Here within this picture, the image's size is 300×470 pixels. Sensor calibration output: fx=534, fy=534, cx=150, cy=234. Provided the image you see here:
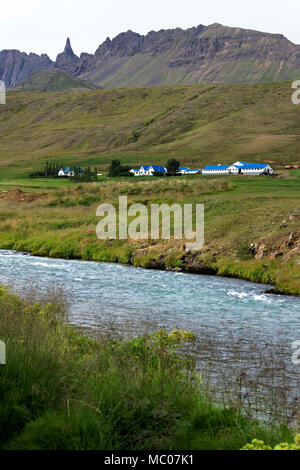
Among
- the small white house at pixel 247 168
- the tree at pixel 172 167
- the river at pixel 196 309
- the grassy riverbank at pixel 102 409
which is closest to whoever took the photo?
the grassy riverbank at pixel 102 409

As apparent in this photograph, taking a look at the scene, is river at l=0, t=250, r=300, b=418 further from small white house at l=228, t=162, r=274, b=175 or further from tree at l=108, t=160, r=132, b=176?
small white house at l=228, t=162, r=274, b=175

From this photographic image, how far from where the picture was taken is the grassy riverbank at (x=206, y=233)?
30.5 meters

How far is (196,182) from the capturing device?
61.3 meters

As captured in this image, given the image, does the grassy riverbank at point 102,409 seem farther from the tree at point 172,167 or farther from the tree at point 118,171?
the tree at point 172,167

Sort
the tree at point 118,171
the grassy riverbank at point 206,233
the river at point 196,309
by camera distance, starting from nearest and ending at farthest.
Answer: the river at point 196,309 < the grassy riverbank at point 206,233 < the tree at point 118,171

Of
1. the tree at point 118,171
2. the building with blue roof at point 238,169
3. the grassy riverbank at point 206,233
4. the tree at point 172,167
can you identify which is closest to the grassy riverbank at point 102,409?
the grassy riverbank at point 206,233

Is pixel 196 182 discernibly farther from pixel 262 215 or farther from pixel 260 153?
pixel 260 153

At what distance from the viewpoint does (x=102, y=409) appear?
772 cm

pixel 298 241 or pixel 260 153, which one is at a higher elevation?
pixel 260 153

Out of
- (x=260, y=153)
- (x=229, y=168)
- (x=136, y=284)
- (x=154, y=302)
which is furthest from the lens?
(x=260, y=153)

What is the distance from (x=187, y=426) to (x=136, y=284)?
63.7 feet

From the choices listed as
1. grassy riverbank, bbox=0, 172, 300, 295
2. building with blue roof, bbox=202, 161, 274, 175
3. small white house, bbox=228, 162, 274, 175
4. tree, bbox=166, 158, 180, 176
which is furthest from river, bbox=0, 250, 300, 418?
building with blue roof, bbox=202, 161, 274, 175

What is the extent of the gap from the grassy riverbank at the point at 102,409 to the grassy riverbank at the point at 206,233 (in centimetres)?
1768
